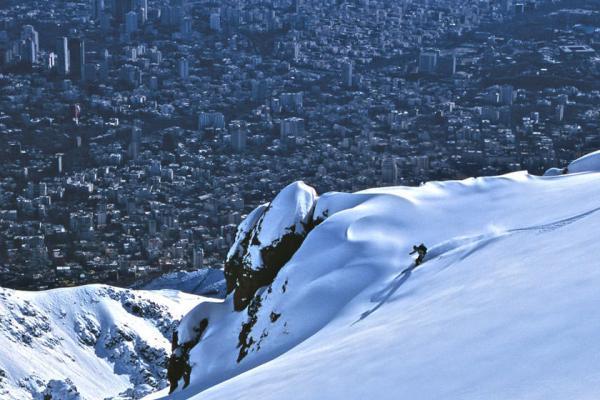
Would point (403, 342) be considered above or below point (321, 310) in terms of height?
above

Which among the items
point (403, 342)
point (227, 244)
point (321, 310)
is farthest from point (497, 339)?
point (227, 244)

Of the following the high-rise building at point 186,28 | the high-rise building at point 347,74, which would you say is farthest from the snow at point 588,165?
the high-rise building at point 186,28

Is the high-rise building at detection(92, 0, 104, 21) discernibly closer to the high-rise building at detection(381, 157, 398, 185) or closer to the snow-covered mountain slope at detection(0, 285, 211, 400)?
the high-rise building at detection(381, 157, 398, 185)

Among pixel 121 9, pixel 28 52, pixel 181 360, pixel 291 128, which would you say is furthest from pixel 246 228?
pixel 121 9

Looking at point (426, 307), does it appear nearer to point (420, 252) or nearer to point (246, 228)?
point (420, 252)

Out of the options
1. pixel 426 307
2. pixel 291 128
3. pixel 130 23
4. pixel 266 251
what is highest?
pixel 426 307

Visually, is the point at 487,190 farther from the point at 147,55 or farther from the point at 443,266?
the point at 147,55
